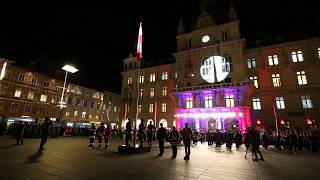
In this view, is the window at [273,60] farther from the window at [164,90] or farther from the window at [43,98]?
the window at [43,98]

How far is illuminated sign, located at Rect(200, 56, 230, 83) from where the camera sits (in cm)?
3459

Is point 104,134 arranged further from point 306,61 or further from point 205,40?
point 306,61

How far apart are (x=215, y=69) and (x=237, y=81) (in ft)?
14.8

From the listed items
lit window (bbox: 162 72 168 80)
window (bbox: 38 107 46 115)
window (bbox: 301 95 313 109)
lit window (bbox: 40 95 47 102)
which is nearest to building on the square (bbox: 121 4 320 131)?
window (bbox: 301 95 313 109)

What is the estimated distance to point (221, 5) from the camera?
42.4 m

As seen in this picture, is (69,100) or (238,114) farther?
(69,100)

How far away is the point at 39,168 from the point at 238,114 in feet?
97.5

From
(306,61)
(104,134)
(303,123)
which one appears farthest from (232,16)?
(104,134)

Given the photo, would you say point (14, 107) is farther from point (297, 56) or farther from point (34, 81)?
point (297, 56)

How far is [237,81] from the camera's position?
33.8 metres

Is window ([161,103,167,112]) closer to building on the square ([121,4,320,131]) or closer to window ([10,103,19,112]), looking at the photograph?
building on the square ([121,4,320,131])

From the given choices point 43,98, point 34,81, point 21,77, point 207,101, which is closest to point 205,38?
point 207,101

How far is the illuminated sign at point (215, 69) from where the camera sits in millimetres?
34594

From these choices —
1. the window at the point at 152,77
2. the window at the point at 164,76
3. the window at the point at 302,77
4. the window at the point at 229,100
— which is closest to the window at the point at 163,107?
the window at the point at 164,76
